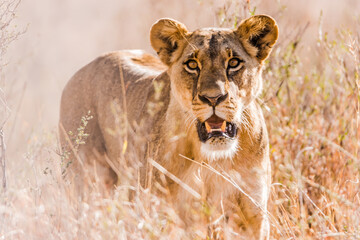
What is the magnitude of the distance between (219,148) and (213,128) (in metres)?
0.13

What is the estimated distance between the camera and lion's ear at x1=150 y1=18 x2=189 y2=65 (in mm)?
4306

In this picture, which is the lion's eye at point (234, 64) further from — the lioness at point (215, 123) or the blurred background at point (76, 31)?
the blurred background at point (76, 31)

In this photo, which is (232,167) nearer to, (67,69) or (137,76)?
(137,76)

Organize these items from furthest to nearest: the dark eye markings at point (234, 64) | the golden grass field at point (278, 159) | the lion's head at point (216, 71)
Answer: the dark eye markings at point (234, 64) → the lion's head at point (216, 71) → the golden grass field at point (278, 159)

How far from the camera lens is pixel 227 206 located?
4086mm

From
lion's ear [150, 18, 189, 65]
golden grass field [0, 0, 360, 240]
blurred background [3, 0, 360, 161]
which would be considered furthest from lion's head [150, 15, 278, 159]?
blurred background [3, 0, 360, 161]

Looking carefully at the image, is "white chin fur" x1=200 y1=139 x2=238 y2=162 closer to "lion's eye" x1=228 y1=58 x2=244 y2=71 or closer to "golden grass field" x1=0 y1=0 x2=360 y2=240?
"golden grass field" x1=0 y1=0 x2=360 y2=240

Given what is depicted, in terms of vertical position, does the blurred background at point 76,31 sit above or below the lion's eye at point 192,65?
below

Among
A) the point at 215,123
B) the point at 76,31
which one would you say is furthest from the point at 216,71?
the point at 76,31

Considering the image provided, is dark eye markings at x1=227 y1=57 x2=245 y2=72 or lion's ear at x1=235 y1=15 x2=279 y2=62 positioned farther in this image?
lion's ear at x1=235 y1=15 x2=279 y2=62

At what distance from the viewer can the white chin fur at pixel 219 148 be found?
383cm

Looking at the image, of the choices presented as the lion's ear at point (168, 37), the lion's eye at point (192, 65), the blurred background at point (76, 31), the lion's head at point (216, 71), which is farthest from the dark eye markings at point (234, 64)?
the blurred background at point (76, 31)

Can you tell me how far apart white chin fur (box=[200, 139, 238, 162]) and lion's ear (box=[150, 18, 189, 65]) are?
0.81m

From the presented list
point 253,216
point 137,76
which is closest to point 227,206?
point 253,216
